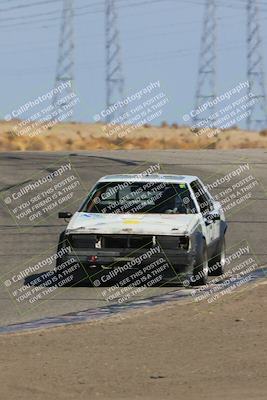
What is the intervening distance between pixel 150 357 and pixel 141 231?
5.82 meters

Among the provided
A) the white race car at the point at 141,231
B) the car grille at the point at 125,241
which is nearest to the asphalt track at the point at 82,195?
the white race car at the point at 141,231

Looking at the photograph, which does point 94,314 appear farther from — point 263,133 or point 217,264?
point 263,133

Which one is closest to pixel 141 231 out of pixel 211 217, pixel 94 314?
pixel 211 217

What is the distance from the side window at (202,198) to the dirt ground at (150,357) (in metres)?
4.01

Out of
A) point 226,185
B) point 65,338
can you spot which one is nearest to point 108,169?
point 226,185

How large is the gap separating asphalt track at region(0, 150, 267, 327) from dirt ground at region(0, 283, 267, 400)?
1.64m

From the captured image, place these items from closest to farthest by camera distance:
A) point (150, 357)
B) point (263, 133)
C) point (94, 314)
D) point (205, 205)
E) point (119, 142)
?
point (150, 357)
point (94, 314)
point (205, 205)
point (119, 142)
point (263, 133)

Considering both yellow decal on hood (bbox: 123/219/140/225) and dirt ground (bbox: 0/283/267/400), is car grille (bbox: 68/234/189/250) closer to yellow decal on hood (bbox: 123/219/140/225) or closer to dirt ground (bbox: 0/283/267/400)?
yellow decal on hood (bbox: 123/219/140/225)

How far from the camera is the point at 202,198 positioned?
18.8 metres

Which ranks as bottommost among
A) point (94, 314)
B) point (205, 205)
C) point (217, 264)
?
point (217, 264)

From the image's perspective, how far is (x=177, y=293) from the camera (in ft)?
53.5

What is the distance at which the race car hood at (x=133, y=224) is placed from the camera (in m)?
17.0

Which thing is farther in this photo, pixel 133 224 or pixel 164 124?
pixel 164 124

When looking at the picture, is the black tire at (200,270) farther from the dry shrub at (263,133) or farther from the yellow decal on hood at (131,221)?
the dry shrub at (263,133)
